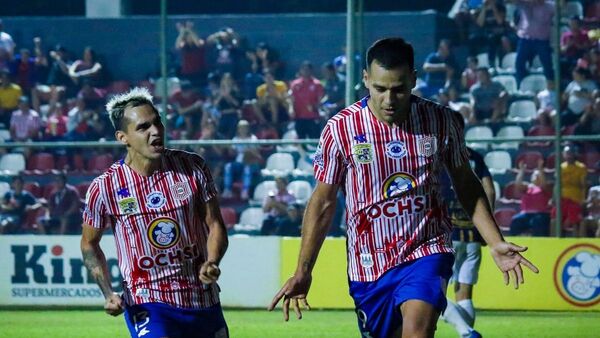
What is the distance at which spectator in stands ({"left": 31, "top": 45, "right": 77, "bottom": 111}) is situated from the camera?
62.8 ft

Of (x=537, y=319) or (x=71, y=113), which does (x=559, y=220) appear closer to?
(x=537, y=319)

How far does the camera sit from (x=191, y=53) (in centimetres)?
1870

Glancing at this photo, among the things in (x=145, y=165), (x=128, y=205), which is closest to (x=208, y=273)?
(x=128, y=205)

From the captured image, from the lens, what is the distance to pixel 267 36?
19516 mm

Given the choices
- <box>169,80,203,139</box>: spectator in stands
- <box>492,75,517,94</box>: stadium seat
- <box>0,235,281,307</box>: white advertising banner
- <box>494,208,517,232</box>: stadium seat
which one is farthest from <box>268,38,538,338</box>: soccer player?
<box>169,80,203,139</box>: spectator in stands

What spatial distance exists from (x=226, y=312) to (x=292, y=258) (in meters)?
1.11

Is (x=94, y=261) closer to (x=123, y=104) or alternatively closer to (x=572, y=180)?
(x=123, y=104)

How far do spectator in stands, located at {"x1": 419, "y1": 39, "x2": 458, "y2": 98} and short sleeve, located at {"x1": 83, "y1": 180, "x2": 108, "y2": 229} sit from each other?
10758mm

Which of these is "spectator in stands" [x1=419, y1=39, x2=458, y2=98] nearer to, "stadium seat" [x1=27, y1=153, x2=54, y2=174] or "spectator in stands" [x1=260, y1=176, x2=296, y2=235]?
"spectator in stands" [x1=260, y1=176, x2=296, y2=235]

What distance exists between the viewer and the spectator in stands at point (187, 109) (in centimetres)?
1834

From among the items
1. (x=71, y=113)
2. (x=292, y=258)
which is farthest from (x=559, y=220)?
(x=71, y=113)

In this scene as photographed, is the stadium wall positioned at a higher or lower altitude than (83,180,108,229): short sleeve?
higher

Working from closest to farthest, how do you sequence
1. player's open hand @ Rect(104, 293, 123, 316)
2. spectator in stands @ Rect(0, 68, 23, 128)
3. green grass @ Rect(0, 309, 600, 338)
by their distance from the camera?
player's open hand @ Rect(104, 293, 123, 316) < green grass @ Rect(0, 309, 600, 338) < spectator in stands @ Rect(0, 68, 23, 128)

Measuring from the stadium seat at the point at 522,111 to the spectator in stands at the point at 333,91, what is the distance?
234 cm
